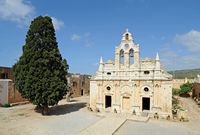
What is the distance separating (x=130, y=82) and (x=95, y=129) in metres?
9.09

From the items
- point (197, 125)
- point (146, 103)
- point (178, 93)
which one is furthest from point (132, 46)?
point (178, 93)

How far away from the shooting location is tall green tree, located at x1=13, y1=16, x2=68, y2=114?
22656 mm

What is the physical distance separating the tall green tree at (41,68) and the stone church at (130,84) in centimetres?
515

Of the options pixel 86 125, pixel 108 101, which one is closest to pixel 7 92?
pixel 108 101

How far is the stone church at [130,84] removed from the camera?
23281mm

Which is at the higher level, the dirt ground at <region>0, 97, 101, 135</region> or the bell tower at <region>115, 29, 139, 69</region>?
the bell tower at <region>115, 29, 139, 69</region>

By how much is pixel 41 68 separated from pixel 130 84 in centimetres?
1074

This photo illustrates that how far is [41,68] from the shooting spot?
75.7 ft

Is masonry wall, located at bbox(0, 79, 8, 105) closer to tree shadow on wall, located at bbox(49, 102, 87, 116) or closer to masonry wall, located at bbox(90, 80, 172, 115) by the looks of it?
tree shadow on wall, located at bbox(49, 102, 87, 116)

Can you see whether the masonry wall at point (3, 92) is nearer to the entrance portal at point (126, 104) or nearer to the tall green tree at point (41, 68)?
the tall green tree at point (41, 68)

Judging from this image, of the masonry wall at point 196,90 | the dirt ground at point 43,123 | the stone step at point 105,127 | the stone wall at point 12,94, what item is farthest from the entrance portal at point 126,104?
the masonry wall at point 196,90

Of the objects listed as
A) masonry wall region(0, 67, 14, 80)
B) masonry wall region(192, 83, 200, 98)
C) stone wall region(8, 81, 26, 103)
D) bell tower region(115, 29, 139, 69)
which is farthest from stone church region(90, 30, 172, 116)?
masonry wall region(0, 67, 14, 80)

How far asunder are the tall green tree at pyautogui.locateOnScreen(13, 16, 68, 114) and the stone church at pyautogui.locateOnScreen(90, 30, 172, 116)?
16.9 ft

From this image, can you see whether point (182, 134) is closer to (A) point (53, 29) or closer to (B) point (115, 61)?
(B) point (115, 61)
